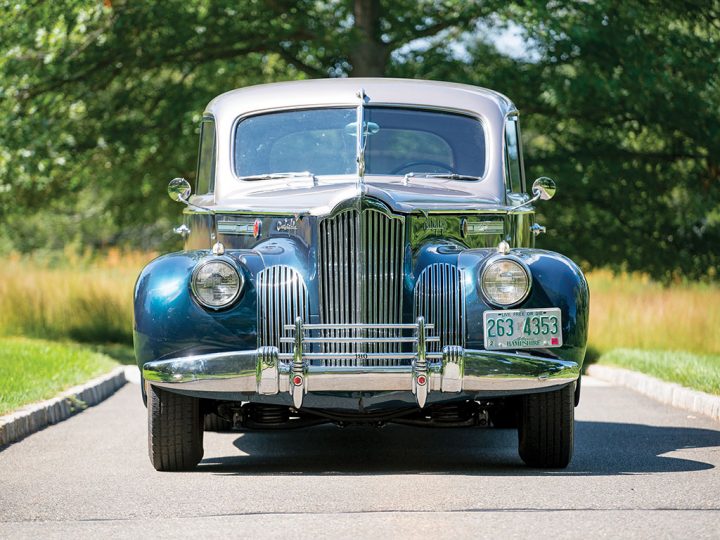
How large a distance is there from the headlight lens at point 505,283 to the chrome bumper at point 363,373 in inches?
11.8

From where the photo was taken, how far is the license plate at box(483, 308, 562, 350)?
705 centimetres

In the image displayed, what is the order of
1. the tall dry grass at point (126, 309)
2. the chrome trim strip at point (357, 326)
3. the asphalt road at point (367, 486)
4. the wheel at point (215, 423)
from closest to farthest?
the asphalt road at point (367, 486) → the chrome trim strip at point (357, 326) → the wheel at point (215, 423) → the tall dry grass at point (126, 309)

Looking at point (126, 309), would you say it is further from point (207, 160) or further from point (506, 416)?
point (506, 416)

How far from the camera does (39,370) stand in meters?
12.4

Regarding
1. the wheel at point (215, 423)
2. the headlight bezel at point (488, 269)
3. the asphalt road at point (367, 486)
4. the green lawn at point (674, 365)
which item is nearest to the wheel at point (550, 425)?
the asphalt road at point (367, 486)

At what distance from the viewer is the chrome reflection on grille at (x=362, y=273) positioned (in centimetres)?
719

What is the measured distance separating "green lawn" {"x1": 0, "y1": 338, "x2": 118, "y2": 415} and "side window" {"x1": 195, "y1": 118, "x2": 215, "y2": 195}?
6.78 feet

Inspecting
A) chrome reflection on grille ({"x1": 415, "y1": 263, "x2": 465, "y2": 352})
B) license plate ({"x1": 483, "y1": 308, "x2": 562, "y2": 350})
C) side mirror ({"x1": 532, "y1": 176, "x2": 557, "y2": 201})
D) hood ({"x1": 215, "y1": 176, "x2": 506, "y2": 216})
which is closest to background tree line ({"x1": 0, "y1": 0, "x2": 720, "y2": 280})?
hood ({"x1": 215, "y1": 176, "x2": 506, "y2": 216})

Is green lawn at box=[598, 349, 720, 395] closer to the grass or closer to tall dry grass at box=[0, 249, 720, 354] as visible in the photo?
the grass

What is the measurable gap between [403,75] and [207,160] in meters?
12.6

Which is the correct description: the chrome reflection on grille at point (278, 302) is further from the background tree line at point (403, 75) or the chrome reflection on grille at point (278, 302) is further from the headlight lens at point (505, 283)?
the background tree line at point (403, 75)

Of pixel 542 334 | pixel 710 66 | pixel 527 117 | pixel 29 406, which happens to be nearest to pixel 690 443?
pixel 542 334

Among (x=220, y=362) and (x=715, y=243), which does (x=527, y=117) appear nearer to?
(x=715, y=243)

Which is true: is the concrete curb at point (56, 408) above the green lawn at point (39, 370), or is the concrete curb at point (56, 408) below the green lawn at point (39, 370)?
below
